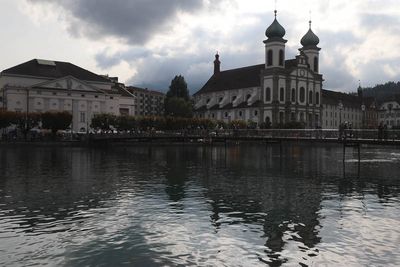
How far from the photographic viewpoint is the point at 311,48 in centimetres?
14675

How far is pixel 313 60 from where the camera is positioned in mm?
148250

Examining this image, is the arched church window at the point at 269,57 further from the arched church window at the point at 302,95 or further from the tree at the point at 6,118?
the tree at the point at 6,118

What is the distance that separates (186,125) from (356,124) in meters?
91.1

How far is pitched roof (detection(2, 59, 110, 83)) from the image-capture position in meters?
120

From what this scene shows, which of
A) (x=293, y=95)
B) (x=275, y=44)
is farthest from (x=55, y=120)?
(x=293, y=95)

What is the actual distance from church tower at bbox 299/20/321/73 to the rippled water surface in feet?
373

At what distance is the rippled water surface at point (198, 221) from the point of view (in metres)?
16.2

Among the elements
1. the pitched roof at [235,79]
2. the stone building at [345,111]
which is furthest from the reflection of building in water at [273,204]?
the stone building at [345,111]

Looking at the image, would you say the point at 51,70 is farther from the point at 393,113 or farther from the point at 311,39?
the point at 393,113

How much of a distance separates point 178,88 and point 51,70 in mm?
40628

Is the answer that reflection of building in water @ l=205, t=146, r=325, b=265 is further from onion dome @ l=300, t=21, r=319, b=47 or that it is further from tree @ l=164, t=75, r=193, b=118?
onion dome @ l=300, t=21, r=319, b=47

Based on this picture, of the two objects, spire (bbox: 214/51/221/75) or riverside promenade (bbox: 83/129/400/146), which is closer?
riverside promenade (bbox: 83/129/400/146)

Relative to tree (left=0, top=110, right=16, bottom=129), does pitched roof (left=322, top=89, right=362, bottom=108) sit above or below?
above

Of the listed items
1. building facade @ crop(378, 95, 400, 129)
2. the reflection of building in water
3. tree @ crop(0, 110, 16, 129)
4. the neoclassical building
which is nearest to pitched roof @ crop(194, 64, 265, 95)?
the neoclassical building
